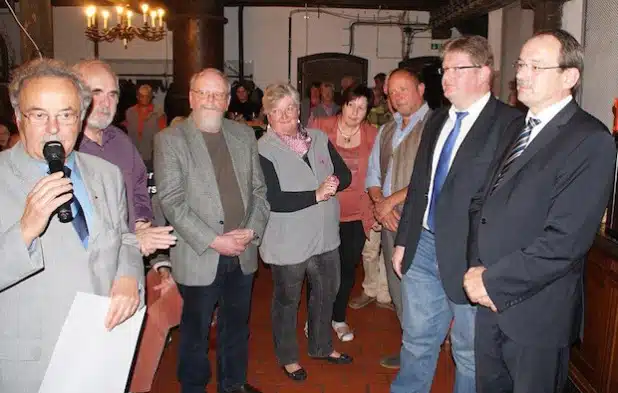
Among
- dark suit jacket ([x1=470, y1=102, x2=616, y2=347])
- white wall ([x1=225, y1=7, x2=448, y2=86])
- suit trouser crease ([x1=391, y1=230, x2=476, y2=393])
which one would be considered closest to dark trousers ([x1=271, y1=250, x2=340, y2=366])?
suit trouser crease ([x1=391, y1=230, x2=476, y2=393])

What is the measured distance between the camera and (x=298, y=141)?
3291mm

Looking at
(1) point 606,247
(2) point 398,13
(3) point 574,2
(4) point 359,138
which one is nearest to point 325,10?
(2) point 398,13

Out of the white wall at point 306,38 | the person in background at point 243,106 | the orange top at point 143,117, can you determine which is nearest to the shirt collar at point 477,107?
the orange top at point 143,117

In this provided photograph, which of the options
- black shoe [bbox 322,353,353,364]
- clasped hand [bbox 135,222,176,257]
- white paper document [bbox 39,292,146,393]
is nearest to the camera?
white paper document [bbox 39,292,146,393]

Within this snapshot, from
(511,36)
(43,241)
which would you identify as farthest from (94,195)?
(511,36)

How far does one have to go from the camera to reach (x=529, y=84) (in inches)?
83.7

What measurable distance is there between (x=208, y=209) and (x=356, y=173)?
1.29 metres

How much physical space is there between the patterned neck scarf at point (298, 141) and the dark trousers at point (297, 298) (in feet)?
2.07

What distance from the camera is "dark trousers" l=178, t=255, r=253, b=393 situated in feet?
9.48

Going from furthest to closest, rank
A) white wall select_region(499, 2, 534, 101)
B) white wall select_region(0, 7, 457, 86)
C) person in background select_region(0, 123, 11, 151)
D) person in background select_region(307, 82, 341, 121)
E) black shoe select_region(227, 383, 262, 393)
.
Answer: white wall select_region(0, 7, 457, 86), person in background select_region(307, 82, 341, 121), white wall select_region(499, 2, 534, 101), person in background select_region(0, 123, 11, 151), black shoe select_region(227, 383, 262, 393)

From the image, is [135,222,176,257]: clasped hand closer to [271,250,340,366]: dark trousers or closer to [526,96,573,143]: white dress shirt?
[271,250,340,366]: dark trousers

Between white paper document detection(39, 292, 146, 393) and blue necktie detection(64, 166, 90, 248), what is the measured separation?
175 millimetres

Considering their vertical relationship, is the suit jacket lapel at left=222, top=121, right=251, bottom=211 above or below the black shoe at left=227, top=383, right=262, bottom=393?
above

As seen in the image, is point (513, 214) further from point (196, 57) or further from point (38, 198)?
point (196, 57)
